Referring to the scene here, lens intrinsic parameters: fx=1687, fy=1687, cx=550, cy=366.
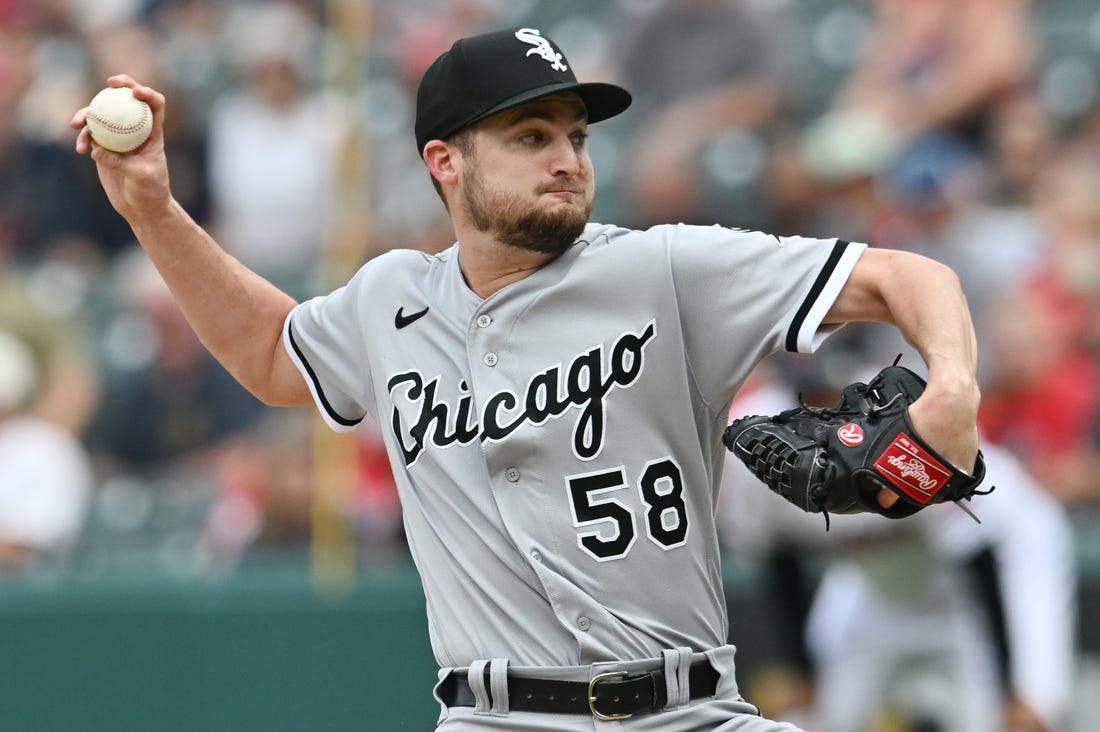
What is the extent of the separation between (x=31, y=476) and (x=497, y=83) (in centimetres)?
481

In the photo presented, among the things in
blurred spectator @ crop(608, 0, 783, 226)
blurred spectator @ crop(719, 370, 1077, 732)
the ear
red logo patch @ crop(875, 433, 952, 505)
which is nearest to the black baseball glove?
red logo patch @ crop(875, 433, 952, 505)

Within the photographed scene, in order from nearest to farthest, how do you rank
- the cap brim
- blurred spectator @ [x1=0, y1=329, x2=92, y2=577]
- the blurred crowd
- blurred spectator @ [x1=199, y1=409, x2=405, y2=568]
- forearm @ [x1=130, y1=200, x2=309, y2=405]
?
1. the cap brim
2. forearm @ [x1=130, y1=200, x2=309, y2=405]
3. the blurred crowd
4. blurred spectator @ [x1=199, y1=409, x2=405, y2=568]
5. blurred spectator @ [x1=0, y1=329, x2=92, y2=577]

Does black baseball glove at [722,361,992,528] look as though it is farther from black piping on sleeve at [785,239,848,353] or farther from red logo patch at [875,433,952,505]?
black piping on sleeve at [785,239,848,353]

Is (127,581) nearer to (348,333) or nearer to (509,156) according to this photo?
(348,333)

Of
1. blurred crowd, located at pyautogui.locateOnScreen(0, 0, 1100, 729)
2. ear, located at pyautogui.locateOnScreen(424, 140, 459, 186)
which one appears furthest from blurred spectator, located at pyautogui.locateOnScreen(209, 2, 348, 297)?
ear, located at pyautogui.locateOnScreen(424, 140, 459, 186)

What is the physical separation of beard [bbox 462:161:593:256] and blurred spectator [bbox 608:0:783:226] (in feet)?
13.8

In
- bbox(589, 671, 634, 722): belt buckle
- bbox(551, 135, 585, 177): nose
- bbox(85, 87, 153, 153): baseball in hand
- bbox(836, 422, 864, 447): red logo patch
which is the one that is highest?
bbox(85, 87, 153, 153): baseball in hand

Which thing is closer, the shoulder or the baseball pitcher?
the baseball pitcher

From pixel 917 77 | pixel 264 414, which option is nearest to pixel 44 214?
pixel 264 414

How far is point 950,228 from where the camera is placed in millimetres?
6727

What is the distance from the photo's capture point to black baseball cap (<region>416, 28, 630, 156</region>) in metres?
3.39

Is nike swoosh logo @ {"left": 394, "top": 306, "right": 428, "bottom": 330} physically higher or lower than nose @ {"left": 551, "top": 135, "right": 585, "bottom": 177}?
lower

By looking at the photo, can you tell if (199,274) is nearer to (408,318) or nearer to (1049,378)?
(408,318)

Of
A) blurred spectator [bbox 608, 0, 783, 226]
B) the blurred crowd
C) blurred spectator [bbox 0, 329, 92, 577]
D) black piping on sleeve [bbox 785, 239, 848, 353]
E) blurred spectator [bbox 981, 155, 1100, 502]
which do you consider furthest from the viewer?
blurred spectator [bbox 608, 0, 783, 226]
